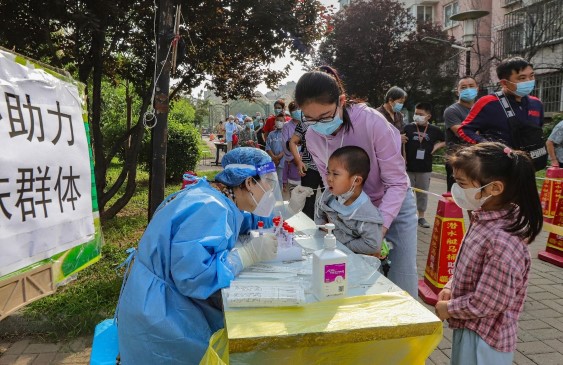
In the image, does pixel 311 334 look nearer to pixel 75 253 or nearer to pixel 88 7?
pixel 75 253

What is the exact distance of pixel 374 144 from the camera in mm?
2377

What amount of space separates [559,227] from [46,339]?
4.95 metres

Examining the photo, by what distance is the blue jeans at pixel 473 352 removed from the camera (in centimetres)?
184

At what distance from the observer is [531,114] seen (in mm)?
3791

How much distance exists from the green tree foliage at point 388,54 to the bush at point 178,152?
13095mm

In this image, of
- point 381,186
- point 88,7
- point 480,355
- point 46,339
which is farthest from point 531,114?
point 88,7

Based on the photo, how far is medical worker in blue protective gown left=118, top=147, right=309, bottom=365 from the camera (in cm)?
172

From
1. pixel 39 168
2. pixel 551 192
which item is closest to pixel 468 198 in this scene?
pixel 39 168

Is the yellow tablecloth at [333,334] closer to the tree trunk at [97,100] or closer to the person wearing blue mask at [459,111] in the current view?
the person wearing blue mask at [459,111]

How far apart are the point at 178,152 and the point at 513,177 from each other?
28.7 feet

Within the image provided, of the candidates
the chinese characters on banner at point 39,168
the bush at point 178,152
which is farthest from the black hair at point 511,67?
the bush at point 178,152

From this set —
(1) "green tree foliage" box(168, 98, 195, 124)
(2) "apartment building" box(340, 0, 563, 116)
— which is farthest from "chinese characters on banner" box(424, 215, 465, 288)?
(2) "apartment building" box(340, 0, 563, 116)

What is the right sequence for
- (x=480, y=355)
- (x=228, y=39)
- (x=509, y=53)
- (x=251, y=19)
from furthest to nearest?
(x=509, y=53) → (x=228, y=39) → (x=251, y=19) → (x=480, y=355)

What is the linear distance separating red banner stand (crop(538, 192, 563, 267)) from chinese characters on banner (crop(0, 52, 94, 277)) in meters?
4.63
